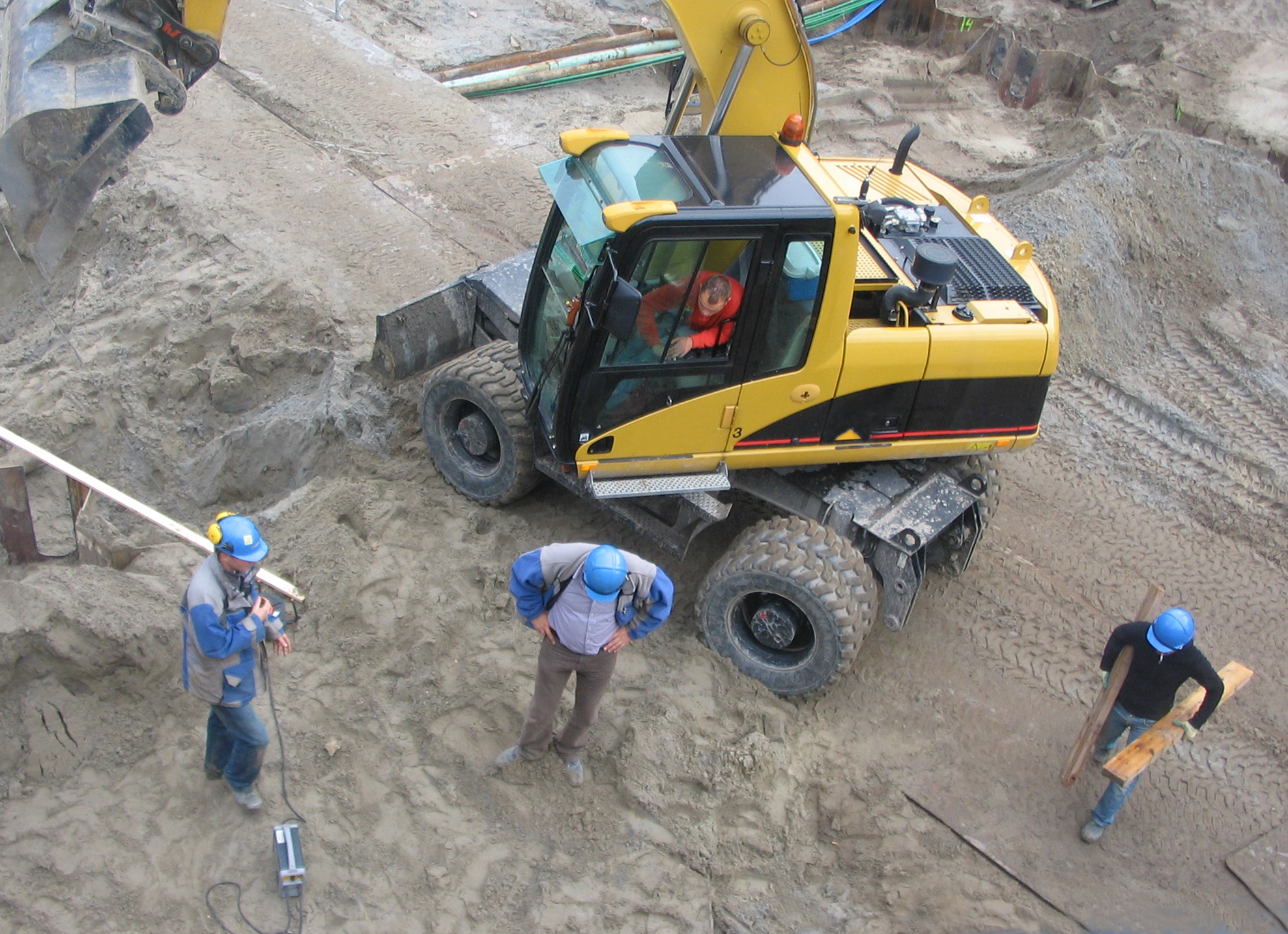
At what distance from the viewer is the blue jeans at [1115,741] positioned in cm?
514

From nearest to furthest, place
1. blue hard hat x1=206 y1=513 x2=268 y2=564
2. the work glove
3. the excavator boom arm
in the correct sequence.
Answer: blue hard hat x1=206 y1=513 x2=268 y2=564 → the work glove → the excavator boom arm

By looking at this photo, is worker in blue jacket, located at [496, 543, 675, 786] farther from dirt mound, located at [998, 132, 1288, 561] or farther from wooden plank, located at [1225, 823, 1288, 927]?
dirt mound, located at [998, 132, 1288, 561]

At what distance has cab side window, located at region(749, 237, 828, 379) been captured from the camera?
5039mm

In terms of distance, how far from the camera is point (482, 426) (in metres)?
6.30

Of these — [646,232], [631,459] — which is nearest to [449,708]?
[631,459]

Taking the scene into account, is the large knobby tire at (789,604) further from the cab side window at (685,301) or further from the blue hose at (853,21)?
the blue hose at (853,21)

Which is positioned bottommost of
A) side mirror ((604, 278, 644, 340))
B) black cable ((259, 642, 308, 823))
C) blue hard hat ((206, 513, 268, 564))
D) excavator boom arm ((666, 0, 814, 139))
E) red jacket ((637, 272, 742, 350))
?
black cable ((259, 642, 308, 823))

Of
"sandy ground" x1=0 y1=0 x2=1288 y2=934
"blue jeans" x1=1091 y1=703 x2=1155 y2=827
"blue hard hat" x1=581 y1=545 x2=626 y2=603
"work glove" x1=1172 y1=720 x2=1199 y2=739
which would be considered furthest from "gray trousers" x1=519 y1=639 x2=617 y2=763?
"work glove" x1=1172 y1=720 x2=1199 y2=739

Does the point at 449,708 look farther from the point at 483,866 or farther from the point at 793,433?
the point at 793,433

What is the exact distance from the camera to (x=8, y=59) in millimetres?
5059

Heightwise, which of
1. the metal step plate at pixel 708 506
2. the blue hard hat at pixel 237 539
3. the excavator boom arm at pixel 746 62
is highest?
the excavator boom arm at pixel 746 62

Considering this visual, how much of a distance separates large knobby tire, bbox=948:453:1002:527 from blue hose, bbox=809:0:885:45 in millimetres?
10149

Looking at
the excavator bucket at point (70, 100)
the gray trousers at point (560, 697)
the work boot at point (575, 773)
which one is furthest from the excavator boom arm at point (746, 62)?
the work boot at point (575, 773)

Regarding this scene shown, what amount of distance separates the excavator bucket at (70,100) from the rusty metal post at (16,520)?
118cm
